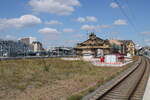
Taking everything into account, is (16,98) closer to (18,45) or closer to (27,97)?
(27,97)

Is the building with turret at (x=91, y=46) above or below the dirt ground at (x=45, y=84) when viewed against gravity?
above

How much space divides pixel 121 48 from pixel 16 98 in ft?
458

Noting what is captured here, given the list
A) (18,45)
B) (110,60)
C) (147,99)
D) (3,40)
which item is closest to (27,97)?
(147,99)

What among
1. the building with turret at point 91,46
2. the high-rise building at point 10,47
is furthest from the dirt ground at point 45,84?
the high-rise building at point 10,47

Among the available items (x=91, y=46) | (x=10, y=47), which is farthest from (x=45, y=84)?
(x=10, y=47)

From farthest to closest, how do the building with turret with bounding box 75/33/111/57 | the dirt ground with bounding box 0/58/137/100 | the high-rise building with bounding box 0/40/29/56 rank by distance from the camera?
1. the high-rise building with bounding box 0/40/29/56
2. the building with turret with bounding box 75/33/111/57
3. the dirt ground with bounding box 0/58/137/100

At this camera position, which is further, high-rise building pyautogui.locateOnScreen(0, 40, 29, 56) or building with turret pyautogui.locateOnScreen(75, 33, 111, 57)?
high-rise building pyautogui.locateOnScreen(0, 40, 29, 56)

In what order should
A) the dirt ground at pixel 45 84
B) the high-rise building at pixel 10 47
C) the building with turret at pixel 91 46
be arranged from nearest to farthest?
the dirt ground at pixel 45 84 → the building with turret at pixel 91 46 → the high-rise building at pixel 10 47

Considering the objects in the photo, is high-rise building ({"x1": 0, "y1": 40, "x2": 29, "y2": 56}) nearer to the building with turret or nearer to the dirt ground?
the building with turret

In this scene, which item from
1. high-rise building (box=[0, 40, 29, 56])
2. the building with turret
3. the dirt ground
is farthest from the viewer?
high-rise building (box=[0, 40, 29, 56])

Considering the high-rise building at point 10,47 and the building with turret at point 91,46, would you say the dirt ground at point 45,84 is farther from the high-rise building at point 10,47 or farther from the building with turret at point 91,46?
the high-rise building at point 10,47

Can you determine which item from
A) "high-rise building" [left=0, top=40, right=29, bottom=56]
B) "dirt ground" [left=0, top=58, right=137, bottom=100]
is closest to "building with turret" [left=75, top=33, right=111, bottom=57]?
"high-rise building" [left=0, top=40, right=29, bottom=56]

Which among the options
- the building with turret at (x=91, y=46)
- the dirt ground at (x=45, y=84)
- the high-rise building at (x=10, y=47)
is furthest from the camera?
the high-rise building at (x=10, y=47)

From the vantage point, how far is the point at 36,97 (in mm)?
12773
